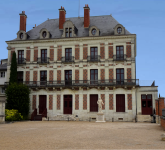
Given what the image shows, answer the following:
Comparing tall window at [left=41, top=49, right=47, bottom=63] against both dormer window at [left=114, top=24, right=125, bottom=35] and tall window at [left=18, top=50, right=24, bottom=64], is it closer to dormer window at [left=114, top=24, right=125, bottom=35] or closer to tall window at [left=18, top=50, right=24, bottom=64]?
tall window at [left=18, top=50, right=24, bottom=64]

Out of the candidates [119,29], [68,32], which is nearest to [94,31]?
[119,29]

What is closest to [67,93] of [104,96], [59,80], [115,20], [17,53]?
[59,80]

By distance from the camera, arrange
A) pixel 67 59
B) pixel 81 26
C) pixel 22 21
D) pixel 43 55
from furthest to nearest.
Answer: pixel 22 21 < pixel 81 26 < pixel 43 55 < pixel 67 59

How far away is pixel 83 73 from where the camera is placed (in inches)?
1278

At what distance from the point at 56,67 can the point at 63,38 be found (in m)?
4.11

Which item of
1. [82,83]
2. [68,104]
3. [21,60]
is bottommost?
[68,104]

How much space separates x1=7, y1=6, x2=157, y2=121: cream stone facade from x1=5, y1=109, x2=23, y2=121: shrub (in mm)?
3019

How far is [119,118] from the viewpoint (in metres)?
30.7

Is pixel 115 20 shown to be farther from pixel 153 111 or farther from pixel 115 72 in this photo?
pixel 153 111

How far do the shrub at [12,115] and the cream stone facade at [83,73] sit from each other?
9.90 ft

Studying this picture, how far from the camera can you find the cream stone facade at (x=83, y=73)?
3102 centimetres

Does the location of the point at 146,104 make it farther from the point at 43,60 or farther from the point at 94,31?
the point at 43,60

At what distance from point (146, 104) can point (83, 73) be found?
29.9ft

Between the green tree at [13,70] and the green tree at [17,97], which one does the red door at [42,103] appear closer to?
the green tree at [17,97]
